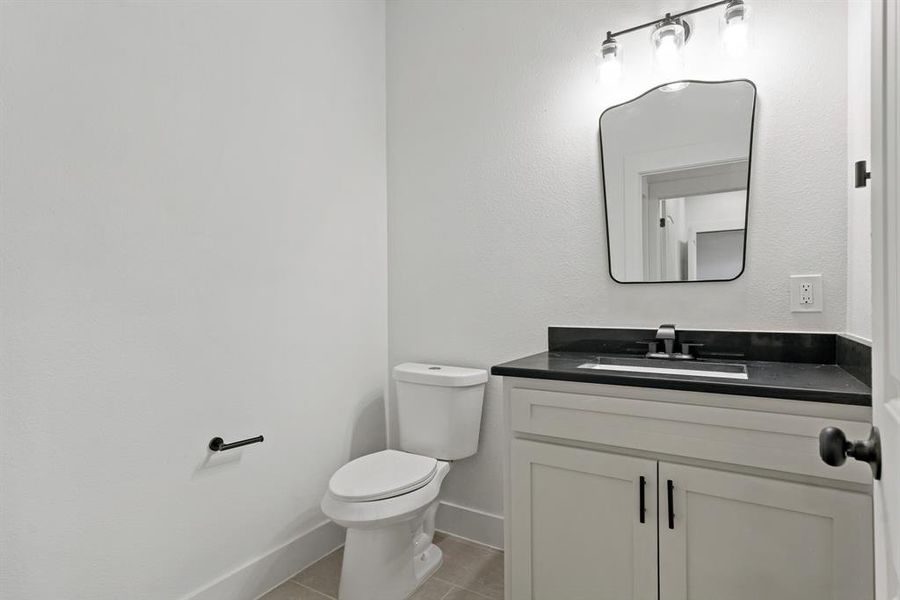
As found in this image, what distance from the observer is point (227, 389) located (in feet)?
A: 5.52

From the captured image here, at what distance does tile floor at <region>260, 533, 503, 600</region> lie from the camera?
5.75 feet

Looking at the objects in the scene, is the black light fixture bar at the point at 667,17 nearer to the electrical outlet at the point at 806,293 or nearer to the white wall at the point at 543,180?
the white wall at the point at 543,180

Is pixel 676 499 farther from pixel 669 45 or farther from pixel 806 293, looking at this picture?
pixel 669 45

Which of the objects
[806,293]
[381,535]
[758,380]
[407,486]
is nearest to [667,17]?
[806,293]

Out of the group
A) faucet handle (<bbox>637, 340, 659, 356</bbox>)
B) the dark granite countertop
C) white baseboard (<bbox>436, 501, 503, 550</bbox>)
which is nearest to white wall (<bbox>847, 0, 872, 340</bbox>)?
the dark granite countertop

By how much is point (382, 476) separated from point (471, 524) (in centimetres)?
66

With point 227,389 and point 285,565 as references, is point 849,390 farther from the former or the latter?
point 285,565

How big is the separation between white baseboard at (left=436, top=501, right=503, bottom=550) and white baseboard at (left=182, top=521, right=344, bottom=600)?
18.5 inches

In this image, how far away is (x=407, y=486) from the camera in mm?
1635

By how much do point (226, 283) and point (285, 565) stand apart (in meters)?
1.13

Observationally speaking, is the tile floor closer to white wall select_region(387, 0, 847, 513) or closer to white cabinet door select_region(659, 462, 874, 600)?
white wall select_region(387, 0, 847, 513)

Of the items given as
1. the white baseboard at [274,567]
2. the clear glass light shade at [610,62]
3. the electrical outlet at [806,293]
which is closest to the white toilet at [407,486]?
the white baseboard at [274,567]

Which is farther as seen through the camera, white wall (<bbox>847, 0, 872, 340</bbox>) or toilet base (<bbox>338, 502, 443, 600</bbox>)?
toilet base (<bbox>338, 502, 443, 600</bbox>)

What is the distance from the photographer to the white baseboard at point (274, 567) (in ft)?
5.39
